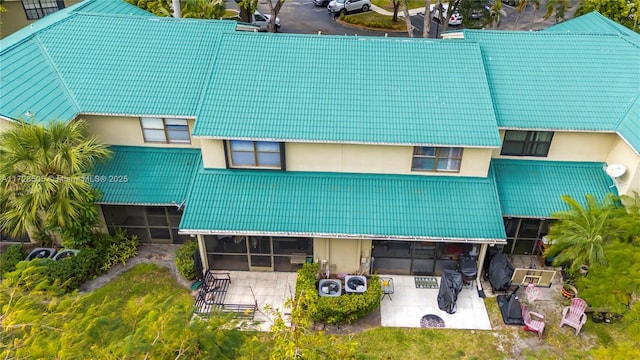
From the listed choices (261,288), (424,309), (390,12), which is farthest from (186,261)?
(390,12)

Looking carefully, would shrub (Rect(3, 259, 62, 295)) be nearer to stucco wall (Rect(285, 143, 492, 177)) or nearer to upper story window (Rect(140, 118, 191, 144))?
upper story window (Rect(140, 118, 191, 144))

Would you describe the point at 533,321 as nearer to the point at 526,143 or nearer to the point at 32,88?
the point at 526,143

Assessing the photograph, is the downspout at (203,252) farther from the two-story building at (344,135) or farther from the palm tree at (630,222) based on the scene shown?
the palm tree at (630,222)

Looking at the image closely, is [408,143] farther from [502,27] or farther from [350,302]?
[502,27]

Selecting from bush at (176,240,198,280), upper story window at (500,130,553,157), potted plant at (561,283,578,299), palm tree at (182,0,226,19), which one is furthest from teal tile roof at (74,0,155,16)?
potted plant at (561,283,578,299)

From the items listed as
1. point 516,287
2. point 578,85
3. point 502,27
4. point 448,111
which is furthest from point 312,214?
point 502,27

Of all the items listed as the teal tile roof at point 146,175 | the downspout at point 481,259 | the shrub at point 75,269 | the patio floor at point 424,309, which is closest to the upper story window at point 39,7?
the teal tile roof at point 146,175
